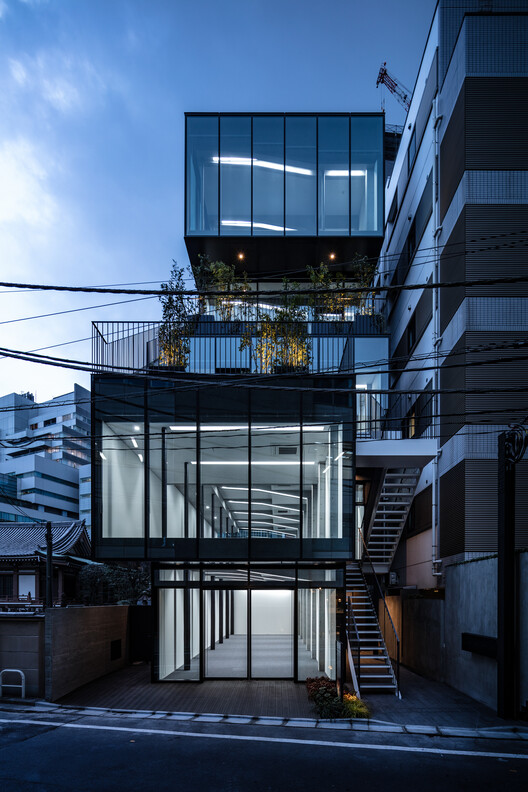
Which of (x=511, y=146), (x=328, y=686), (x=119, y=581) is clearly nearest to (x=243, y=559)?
(x=328, y=686)

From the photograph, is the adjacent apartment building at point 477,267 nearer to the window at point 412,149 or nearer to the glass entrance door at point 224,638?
the window at point 412,149

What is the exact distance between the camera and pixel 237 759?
35.7ft

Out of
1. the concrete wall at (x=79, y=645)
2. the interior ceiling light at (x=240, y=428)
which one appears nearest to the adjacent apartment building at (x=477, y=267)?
the interior ceiling light at (x=240, y=428)

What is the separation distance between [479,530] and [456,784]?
8.75 meters

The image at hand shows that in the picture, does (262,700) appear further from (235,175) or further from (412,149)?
(412,149)

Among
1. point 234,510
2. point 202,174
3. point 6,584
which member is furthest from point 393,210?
point 6,584

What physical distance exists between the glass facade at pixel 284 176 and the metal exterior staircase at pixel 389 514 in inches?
375

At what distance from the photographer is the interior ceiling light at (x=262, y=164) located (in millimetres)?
26031

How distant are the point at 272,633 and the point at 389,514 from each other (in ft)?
24.3

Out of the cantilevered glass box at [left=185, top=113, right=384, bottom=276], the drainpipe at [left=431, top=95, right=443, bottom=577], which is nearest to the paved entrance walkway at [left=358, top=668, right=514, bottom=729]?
the drainpipe at [left=431, top=95, right=443, bottom=577]

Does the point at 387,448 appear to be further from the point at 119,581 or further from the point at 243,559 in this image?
the point at 119,581

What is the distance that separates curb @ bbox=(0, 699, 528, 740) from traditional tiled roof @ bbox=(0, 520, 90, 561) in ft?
70.4

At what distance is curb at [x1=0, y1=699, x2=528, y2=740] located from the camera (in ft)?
41.1

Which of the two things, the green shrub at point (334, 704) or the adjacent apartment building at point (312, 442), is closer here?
the green shrub at point (334, 704)
